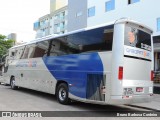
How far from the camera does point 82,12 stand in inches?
1358

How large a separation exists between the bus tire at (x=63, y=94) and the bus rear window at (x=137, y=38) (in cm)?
371

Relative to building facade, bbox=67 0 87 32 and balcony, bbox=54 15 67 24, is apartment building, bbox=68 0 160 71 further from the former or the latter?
balcony, bbox=54 15 67 24

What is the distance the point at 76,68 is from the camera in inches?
455

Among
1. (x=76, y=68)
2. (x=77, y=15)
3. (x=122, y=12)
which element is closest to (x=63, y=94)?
(x=76, y=68)

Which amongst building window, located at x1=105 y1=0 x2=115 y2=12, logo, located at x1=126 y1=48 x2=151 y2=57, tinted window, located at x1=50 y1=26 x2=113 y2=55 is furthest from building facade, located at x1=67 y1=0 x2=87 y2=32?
logo, located at x1=126 y1=48 x2=151 y2=57

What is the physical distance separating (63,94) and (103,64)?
123 inches

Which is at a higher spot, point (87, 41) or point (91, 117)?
point (87, 41)

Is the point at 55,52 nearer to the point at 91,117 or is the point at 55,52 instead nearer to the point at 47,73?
the point at 47,73

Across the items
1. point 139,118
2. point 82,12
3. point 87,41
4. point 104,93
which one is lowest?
point 139,118

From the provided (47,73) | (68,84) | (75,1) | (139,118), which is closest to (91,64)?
(68,84)

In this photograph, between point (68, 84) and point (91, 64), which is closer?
point (91, 64)

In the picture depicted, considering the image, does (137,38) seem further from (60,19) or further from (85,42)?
(60,19)

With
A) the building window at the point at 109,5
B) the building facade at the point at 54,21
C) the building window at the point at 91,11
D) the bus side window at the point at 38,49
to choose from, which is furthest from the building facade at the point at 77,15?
the building facade at the point at 54,21

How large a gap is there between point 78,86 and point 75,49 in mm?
1610
